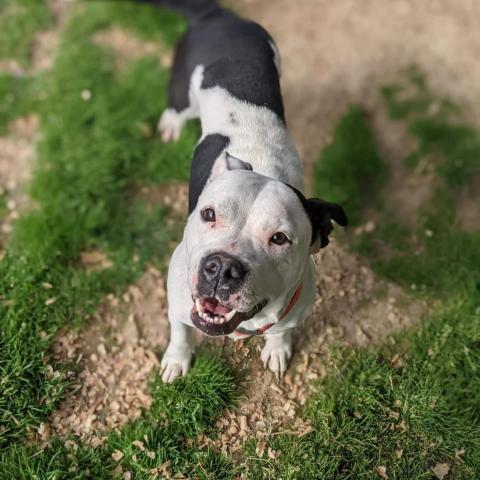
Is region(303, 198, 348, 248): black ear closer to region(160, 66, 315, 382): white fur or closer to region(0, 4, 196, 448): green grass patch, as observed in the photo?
region(160, 66, 315, 382): white fur

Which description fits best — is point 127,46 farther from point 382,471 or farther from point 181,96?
point 382,471

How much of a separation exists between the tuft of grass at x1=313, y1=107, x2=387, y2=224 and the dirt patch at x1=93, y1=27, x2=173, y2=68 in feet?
6.72

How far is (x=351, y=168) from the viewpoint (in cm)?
537

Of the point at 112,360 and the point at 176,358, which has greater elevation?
the point at 176,358

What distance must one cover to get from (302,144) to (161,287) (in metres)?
2.09

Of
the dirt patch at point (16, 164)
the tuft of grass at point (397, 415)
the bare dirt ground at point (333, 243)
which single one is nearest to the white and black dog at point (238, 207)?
the bare dirt ground at point (333, 243)

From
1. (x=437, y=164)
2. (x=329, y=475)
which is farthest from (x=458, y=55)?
(x=329, y=475)

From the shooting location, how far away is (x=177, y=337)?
3.94 metres

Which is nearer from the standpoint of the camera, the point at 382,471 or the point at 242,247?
the point at 242,247

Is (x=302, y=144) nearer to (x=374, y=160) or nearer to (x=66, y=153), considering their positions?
(x=374, y=160)

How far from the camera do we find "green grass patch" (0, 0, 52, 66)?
5.96 meters

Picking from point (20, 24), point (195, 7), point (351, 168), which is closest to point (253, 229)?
point (351, 168)

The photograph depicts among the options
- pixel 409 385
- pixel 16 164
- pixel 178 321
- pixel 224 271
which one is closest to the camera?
pixel 224 271

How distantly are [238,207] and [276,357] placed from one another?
170 cm
